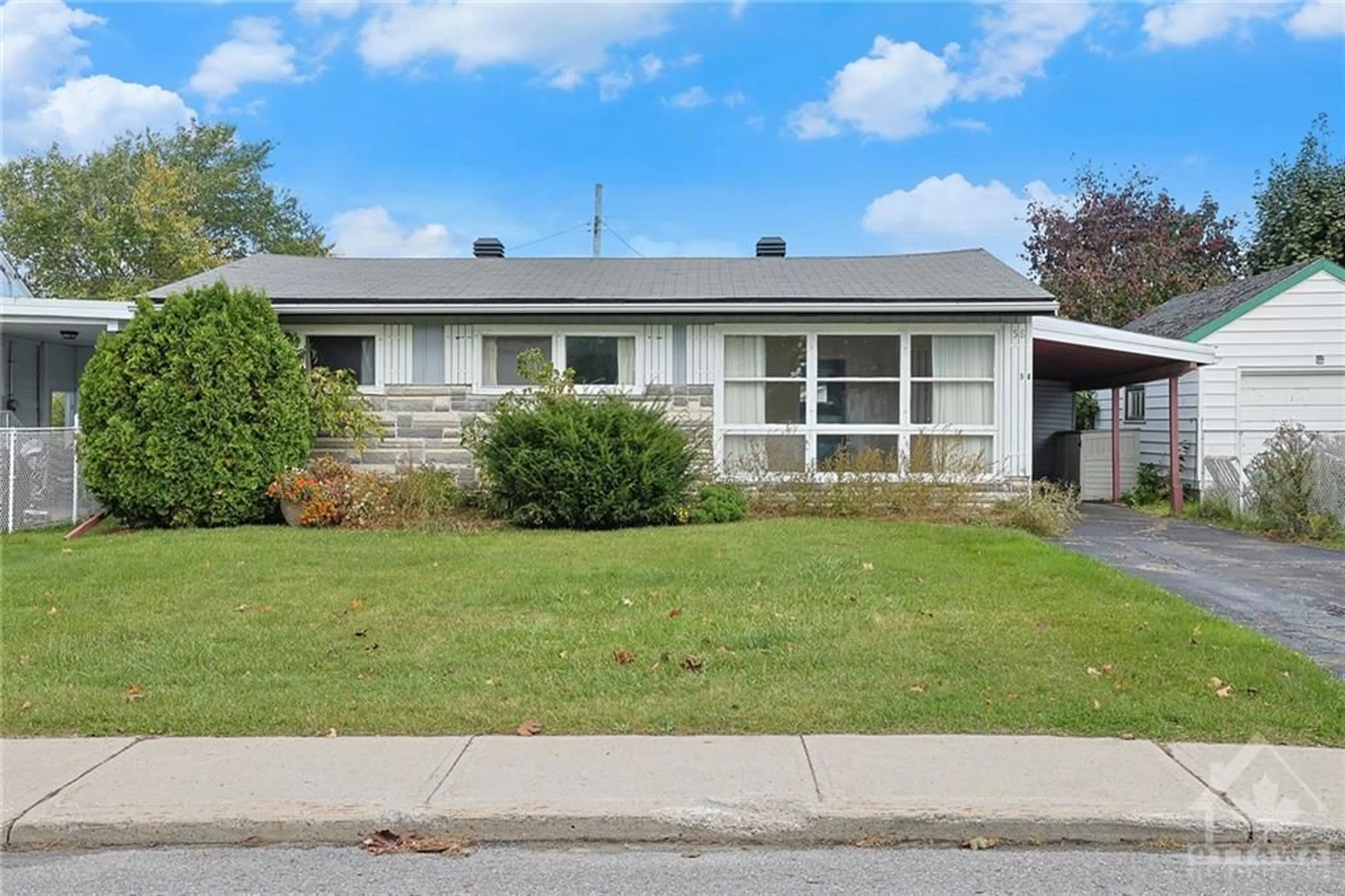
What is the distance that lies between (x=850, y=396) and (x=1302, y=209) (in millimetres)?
18272

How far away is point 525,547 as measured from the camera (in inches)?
387

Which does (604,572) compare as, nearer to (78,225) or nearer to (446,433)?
(446,433)

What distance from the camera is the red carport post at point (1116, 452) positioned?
1714cm

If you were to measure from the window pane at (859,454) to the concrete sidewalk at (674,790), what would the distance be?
7738 mm

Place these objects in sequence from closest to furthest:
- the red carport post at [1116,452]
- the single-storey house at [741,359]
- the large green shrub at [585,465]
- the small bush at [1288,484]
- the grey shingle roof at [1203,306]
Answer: the large green shrub at [585,465] < the small bush at [1288,484] < the single-storey house at [741,359] < the red carport post at [1116,452] < the grey shingle roof at [1203,306]

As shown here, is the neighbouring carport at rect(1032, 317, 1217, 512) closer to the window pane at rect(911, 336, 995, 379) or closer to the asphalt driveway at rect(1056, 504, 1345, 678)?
the window pane at rect(911, 336, 995, 379)

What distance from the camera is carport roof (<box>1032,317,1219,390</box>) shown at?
13.4 meters

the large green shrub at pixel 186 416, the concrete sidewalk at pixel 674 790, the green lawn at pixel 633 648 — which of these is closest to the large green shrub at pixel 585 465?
the green lawn at pixel 633 648

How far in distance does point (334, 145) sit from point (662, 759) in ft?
68.0

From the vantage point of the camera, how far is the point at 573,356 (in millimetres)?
13172

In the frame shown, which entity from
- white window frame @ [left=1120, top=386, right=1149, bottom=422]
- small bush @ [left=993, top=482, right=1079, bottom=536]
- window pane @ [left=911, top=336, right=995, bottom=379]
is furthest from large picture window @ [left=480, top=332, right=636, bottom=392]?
white window frame @ [left=1120, top=386, right=1149, bottom=422]

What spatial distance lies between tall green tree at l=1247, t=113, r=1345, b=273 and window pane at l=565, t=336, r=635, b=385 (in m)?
19.0

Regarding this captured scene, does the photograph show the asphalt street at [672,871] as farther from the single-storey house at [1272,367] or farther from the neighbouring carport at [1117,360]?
the single-storey house at [1272,367]

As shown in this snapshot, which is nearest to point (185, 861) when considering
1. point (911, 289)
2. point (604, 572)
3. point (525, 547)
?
point (604, 572)
